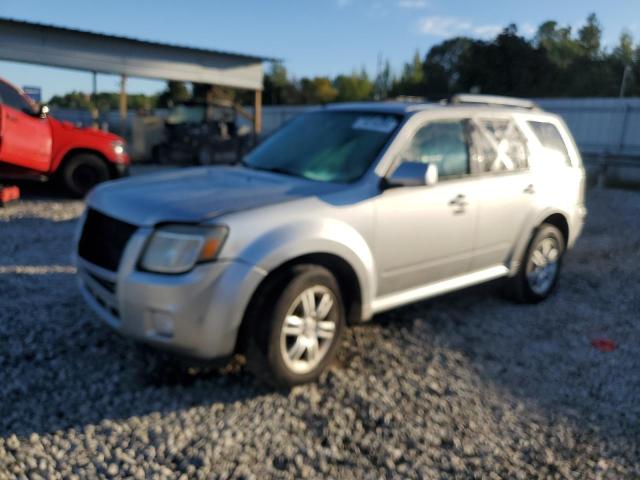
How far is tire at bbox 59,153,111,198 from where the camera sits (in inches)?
357

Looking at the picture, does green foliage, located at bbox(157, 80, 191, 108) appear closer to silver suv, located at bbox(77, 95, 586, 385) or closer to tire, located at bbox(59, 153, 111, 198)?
tire, located at bbox(59, 153, 111, 198)

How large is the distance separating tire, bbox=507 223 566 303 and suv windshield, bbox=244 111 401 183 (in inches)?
74.6

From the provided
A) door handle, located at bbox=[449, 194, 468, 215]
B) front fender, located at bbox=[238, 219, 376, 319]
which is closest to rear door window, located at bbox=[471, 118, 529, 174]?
door handle, located at bbox=[449, 194, 468, 215]

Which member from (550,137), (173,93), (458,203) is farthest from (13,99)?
(173,93)

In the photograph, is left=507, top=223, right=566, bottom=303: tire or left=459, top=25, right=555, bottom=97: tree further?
left=459, top=25, right=555, bottom=97: tree

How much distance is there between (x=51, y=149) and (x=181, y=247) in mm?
7057

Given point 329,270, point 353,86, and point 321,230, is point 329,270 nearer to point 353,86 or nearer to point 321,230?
point 321,230

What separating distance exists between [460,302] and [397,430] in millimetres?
2287

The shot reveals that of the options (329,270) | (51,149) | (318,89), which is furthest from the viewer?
(318,89)

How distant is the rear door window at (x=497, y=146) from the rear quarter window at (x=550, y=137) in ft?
0.82

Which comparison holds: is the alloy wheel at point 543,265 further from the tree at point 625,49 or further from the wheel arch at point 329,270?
the tree at point 625,49

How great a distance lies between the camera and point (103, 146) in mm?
9367

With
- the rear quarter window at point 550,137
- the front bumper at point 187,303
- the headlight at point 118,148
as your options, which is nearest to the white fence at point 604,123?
the rear quarter window at point 550,137

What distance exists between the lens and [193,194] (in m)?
3.26
